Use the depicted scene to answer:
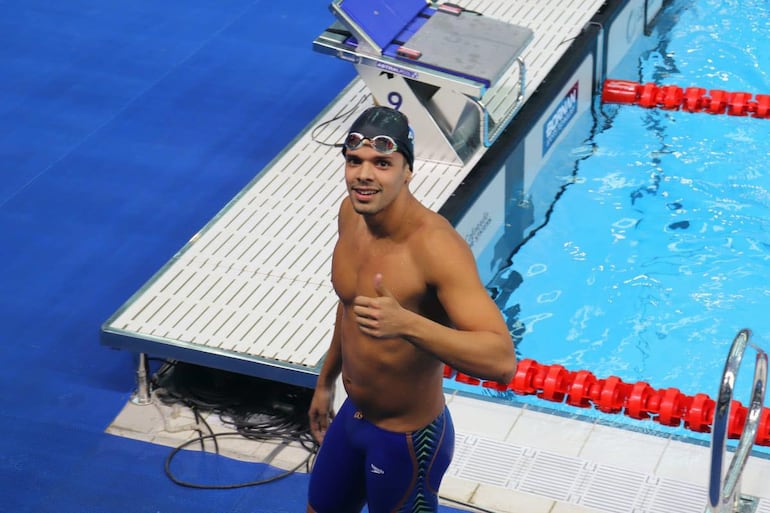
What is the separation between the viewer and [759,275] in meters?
6.18

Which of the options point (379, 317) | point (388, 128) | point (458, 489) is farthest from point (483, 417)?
point (379, 317)

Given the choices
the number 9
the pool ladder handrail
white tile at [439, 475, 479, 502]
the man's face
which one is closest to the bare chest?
the man's face

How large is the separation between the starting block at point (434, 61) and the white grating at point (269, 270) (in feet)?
0.61

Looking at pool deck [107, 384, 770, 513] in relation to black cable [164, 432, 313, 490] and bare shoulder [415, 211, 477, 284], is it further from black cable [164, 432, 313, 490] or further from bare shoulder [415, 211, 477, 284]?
bare shoulder [415, 211, 477, 284]

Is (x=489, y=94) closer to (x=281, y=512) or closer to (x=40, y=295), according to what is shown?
(x=40, y=295)

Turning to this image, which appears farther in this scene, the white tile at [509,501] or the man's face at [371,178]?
the white tile at [509,501]

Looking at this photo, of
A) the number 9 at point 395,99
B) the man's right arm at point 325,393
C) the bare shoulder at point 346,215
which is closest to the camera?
the bare shoulder at point 346,215

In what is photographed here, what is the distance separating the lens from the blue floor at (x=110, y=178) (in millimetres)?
4543

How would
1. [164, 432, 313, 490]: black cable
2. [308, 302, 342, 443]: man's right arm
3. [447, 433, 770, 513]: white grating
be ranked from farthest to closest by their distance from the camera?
[164, 432, 313, 490]: black cable → [447, 433, 770, 513]: white grating → [308, 302, 342, 443]: man's right arm

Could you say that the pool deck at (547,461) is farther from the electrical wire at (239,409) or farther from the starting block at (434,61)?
the starting block at (434,61)

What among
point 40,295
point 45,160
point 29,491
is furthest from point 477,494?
point 45,160

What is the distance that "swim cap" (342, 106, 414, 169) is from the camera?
2818 mm

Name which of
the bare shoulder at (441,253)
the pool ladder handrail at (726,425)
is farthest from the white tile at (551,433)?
the bare shoulder at (441,253)

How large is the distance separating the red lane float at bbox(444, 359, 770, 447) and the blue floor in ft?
3.62
